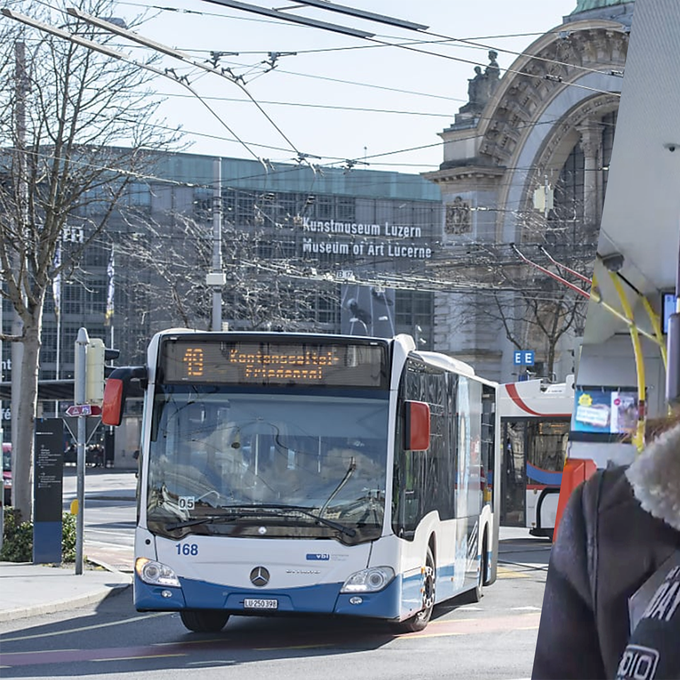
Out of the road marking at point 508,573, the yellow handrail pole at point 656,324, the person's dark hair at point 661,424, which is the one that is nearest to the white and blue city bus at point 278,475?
the yellow handrail pole at point 656,324

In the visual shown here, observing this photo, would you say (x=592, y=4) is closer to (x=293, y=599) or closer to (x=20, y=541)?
(x=20, y=541)

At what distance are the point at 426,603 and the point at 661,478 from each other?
1084cm

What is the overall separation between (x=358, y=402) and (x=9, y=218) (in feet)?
31.7

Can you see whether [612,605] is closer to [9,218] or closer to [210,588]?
[210,588]

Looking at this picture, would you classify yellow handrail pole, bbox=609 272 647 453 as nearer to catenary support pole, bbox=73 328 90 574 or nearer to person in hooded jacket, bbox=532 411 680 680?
person in hooded jacket, bbox=532 411 680 680

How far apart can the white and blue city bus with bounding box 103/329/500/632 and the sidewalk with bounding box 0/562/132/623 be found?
8.28ft

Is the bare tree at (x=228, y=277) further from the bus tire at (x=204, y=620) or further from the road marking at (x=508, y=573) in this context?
the bus tire at (x=204, y=620)

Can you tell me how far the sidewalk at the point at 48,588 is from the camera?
13.6m

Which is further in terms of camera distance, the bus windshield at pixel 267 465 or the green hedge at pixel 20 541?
the green hedge at pixel 20 541

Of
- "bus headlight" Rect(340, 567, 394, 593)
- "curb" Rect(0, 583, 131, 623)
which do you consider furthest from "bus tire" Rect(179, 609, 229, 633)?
"curb" Rect(0, 583, 131, 623)

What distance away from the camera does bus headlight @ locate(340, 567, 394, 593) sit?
11109 mm

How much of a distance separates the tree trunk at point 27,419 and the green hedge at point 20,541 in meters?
0.24

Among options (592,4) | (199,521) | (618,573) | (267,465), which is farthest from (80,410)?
(592,4)

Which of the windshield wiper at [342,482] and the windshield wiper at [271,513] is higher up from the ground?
the windshield wiper at [342,482]
